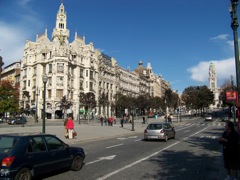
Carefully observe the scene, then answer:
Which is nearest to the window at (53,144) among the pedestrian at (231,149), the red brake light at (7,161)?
the red brake light at (7,161)

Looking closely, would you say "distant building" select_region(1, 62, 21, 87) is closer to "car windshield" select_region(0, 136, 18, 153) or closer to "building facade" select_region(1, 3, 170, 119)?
"building facade" select_region(1, 3, 170, 119)

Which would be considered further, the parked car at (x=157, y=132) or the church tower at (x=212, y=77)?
the church tower at (x=212, y=77)

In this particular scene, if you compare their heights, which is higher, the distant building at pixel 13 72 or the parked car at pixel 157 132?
the distant building at pixel 13 72

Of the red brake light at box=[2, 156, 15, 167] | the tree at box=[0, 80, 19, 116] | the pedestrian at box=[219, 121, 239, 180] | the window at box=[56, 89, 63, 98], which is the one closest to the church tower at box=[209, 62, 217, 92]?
the window at box=[56, 89, 63, 98]

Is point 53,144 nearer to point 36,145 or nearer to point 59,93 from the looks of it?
point 36,145

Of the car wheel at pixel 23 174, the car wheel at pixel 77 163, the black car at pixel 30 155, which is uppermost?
the black car at pixel 30 155

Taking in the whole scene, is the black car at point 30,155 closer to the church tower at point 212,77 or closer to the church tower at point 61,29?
the church tower at point 61,29

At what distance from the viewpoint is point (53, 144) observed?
8.25 meters

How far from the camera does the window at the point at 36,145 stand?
7.28 meters

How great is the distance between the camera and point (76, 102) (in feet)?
242

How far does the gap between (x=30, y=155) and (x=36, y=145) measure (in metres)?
0.49

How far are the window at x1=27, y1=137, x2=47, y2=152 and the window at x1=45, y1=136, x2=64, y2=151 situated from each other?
10.1 inches

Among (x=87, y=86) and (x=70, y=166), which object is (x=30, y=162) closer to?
(x=70, y=166)

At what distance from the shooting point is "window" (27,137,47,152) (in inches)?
287
